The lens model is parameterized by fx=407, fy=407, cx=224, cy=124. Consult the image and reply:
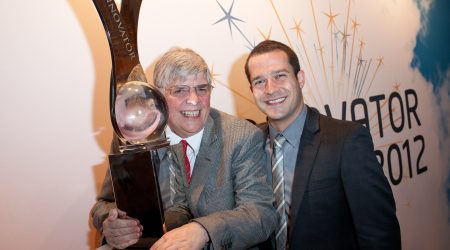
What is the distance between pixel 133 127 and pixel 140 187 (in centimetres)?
14

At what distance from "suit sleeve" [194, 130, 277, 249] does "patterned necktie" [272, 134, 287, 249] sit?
17 cm

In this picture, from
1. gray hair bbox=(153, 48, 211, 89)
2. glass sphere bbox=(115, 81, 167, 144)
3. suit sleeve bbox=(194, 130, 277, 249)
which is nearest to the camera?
glass sphere bbox=(115, 81, 167, 144)

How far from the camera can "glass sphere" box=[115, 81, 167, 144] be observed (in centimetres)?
84

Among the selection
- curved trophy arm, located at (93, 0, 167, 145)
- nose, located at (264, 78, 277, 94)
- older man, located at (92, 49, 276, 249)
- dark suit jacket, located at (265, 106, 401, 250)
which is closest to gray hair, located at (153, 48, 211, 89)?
older man, located at (92, 49, 276, 249)

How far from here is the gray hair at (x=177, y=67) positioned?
3.48 feet

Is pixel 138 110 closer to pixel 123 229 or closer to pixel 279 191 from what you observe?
Answer: pixel 123 229

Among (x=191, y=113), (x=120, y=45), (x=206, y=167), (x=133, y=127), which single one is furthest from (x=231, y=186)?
(x=120, y=45)

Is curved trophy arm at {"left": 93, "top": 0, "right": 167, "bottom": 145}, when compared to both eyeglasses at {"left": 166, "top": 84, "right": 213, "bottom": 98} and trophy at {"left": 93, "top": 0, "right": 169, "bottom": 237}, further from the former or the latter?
eyeglasses at {"left": 166, "top": 84, "right": 213, "bottom": 98}

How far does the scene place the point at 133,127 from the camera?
2.77 feet

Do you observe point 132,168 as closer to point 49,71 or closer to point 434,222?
point 49,71

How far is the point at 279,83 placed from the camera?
1360 mm

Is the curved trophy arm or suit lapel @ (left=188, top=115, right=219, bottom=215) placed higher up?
the curved trophy arm

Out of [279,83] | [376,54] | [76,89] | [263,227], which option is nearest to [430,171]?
[376,54]

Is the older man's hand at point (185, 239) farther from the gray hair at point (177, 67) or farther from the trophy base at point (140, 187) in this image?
the gray hair at point (177, 67)
